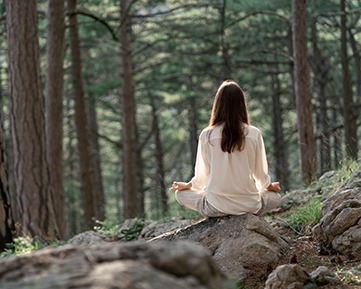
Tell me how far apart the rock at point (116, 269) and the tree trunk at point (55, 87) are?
914 cm

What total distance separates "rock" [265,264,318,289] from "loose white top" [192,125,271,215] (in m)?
1.42

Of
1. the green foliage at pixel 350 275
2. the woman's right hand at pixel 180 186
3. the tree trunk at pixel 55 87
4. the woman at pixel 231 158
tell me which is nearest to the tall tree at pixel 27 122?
the tree trunk at pixel 55 87

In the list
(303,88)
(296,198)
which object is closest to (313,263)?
(296,198)

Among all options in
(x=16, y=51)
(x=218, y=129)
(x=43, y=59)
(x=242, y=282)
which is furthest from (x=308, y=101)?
(x=43, y=59)

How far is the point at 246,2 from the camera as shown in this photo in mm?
14234

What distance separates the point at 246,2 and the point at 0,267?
12496 millimetres

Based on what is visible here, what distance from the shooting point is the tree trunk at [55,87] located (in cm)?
1141

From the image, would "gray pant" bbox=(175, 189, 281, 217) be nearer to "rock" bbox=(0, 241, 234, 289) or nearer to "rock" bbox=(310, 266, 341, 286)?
"rock" bbox=(310, 266, 341, 286)

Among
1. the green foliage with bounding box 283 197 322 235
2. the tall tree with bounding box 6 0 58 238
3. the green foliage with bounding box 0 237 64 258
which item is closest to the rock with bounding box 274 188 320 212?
the green foliage with bounding box 283 197 322 235

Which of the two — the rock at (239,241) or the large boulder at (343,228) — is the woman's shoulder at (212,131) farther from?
the large boulder at (343,228)

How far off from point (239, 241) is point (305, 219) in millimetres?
1289

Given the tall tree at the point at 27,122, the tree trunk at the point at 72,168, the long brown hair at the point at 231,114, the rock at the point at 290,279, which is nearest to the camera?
the rock at the point at 290,279

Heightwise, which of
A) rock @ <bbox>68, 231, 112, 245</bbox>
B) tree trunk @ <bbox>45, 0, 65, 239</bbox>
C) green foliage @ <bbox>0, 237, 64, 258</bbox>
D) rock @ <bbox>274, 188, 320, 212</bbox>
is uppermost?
tree trunk @ <bbox>45, 0, 65, 239</bbox>

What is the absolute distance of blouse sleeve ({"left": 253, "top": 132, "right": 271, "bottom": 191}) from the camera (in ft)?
18.6
